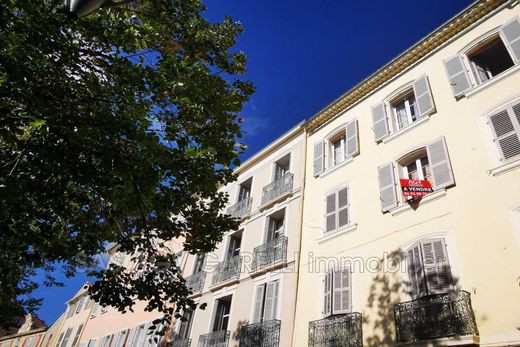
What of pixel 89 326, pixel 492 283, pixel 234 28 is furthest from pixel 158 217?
pixel 89 326

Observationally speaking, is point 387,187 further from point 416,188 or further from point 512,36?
point 512,36

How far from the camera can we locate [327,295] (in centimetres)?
1012

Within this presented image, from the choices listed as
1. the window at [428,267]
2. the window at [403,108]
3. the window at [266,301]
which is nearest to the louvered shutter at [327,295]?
the window at [266,301]

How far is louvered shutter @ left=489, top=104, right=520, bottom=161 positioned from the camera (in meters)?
8.06

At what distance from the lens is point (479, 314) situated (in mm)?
6863

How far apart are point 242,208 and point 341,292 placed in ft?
24.7

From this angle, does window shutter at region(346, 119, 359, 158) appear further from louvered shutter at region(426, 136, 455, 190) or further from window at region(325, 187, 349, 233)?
louvered shutter at region(426, 136, 455, 190)

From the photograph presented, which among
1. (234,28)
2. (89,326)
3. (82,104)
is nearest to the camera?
(82,104)

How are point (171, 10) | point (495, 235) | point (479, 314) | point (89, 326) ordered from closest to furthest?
point (479, 314)
point (495, 235)
point (171, 10)
point (89, 326)

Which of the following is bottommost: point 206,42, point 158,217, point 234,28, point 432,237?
point 158,217

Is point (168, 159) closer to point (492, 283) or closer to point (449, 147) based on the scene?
point (492, 283)

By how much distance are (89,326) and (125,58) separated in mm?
24093

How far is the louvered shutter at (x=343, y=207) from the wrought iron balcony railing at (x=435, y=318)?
3.57m

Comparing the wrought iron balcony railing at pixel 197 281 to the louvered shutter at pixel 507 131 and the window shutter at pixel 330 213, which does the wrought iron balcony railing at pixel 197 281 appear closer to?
the window shutter at pixel 330 213
